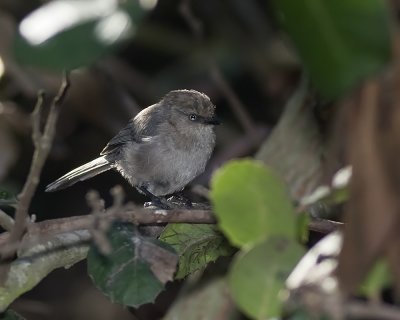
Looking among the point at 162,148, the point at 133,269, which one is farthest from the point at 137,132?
the point at 133,269

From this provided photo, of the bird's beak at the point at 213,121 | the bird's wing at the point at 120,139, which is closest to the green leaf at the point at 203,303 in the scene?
the bird's wing at the point at 120,139

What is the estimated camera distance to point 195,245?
10.1 ft

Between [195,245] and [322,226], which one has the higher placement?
[322,226]

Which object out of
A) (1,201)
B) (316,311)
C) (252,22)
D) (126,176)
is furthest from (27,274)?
(252,22)

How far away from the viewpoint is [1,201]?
8.71 ft

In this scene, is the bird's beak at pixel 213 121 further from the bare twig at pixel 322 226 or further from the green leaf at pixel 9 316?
the bare twig at pixel 322 226

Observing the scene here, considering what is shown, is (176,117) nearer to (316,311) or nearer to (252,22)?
(252,22)

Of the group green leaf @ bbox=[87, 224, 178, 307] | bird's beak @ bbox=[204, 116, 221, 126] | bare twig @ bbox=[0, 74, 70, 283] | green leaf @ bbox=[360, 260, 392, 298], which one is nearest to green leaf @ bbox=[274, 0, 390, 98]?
green leaf @ bbox=[360, 260, 392, 298]

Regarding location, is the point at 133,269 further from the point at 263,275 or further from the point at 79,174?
the point at 79,174

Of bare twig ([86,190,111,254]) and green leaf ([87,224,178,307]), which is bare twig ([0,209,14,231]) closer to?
green leaf ([87,224,178,307])

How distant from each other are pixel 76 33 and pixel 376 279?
0.70 m

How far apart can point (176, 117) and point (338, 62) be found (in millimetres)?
4888

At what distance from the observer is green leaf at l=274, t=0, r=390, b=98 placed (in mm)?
1391

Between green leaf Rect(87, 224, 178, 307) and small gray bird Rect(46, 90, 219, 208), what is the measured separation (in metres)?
2.91
